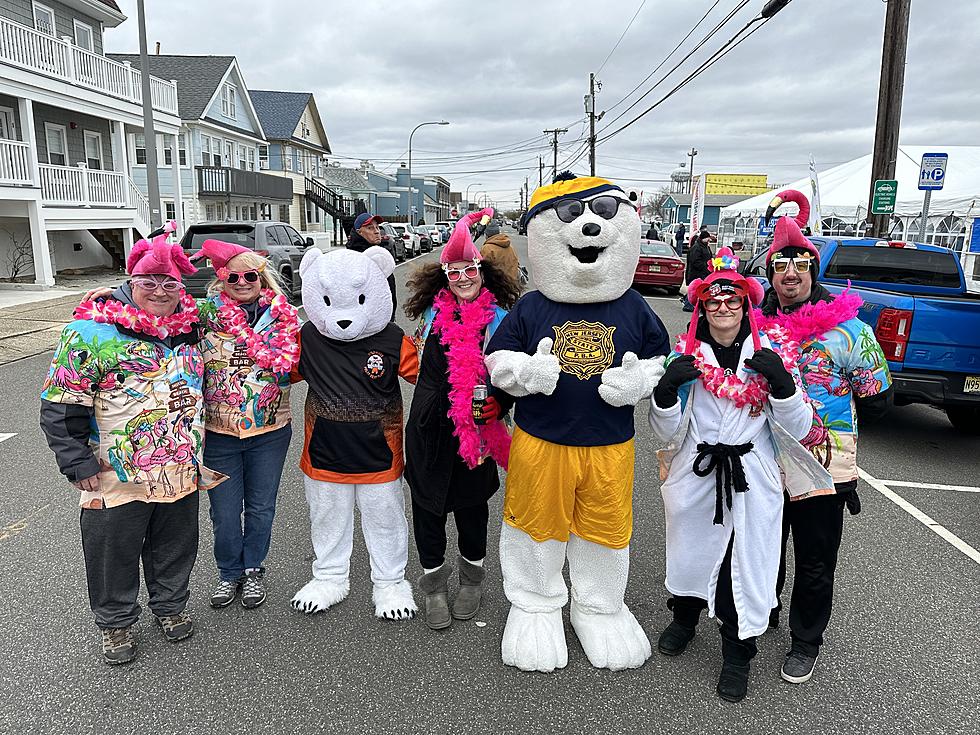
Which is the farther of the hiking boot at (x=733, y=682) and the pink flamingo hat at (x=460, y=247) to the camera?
the pink flamingo hat at (x=460, y=247)

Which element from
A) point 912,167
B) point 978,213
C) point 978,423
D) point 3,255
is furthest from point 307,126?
point 978,423

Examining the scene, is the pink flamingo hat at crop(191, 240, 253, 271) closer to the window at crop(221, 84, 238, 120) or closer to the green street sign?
the green street sign

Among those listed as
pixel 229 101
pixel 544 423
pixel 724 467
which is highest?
pixel 229 101

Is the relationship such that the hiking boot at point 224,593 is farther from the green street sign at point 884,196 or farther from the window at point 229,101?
the window at point 229,101

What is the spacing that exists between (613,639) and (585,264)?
1.63 metres

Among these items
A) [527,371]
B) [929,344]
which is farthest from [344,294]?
[929,344]

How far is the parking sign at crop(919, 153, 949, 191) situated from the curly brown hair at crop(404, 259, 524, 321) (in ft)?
31.7

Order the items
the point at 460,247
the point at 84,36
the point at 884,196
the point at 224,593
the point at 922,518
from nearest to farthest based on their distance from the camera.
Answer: the point at 460,247
the point at 224,593
the point at 922,518
the point at 884,196
the point at 84,36

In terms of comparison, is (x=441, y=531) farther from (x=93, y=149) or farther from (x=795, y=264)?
(x=93, y=149)

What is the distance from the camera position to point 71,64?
1705 cm

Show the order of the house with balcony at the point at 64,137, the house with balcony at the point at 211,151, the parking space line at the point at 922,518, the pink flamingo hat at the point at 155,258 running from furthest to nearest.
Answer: the house with balcony at the point at 211,151 < the house with balcony at the point at 64,137 < the parking space line at the point at 922,518 < the pink flamingo hat at the point at 155,258

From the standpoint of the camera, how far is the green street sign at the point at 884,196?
10422mm

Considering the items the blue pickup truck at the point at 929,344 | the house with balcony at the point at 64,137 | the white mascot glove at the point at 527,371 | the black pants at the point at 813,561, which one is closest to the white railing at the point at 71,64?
the house with balcony at the point at 64,137

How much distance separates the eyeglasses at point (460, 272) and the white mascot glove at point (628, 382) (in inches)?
32.3
